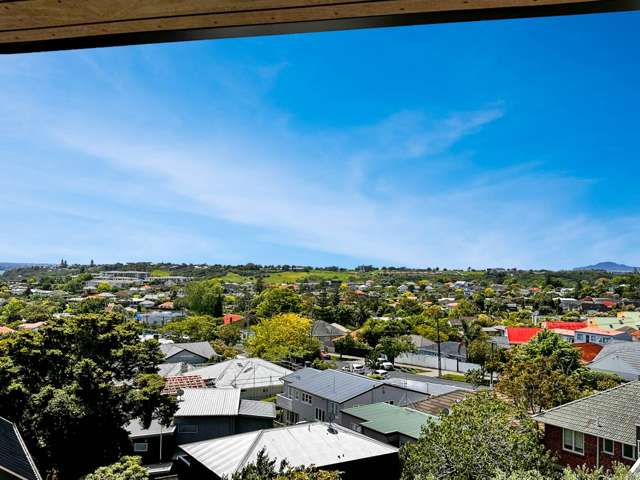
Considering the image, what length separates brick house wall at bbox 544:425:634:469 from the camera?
42.0 feet

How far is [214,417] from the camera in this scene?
18.9m

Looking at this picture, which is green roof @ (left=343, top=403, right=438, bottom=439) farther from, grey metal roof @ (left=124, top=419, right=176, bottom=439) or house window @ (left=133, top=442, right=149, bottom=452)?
house window @ (left=133, top=442, right=149, bottom=452)

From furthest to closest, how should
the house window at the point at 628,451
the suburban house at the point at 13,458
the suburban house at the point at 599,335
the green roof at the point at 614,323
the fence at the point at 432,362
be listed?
the green roof at the point at 614,323 < the suburban house at the point at 599,335 < the fence at the point at 432,362 < the house window at the point at 628,451 < the suburban house at the point at 13,458

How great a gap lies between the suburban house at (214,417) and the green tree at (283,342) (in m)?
14.3

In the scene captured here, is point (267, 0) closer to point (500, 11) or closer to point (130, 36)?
point (130, 36)

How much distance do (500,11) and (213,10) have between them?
104 centimetres

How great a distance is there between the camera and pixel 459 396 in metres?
19.9

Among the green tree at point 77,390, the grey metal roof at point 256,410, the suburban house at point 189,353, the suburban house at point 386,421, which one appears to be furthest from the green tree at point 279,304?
the green tree at point 77,390

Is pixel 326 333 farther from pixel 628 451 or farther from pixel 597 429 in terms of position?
pixel 628 451

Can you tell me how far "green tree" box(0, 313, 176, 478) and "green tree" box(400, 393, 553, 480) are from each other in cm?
863

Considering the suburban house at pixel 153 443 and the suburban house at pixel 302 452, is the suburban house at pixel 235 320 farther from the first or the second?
the suburban house at pixel 302 452

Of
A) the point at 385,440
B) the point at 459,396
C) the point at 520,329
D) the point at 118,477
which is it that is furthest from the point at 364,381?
the point at 520,329

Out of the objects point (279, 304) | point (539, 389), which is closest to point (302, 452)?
point (539, 389)

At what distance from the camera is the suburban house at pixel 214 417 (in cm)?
1886
